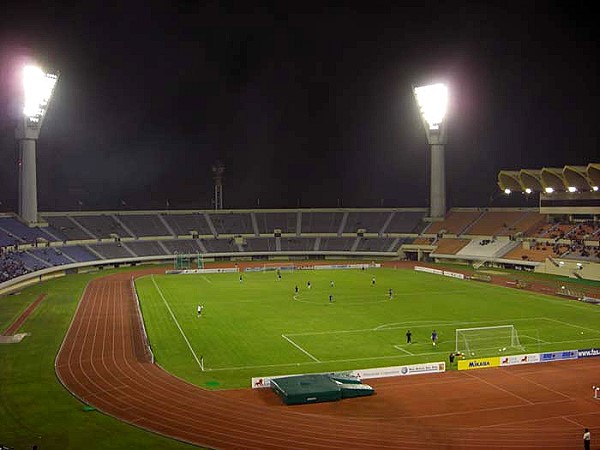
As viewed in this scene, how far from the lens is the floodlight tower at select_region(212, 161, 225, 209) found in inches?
3863

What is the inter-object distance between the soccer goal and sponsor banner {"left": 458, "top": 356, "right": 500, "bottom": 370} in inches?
77.7

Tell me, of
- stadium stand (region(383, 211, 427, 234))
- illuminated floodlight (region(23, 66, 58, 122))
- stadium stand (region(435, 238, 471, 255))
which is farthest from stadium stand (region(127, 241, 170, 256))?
stadium stand (region(435, 238, 471, 255))

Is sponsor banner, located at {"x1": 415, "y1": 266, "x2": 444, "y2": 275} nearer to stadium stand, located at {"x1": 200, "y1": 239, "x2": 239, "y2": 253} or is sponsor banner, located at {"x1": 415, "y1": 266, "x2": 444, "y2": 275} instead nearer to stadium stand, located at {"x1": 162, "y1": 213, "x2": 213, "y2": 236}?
stadium stand, located at {"x1": 200, "y1": 239, "x2": 239, "y2": 253}

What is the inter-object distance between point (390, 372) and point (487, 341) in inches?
387

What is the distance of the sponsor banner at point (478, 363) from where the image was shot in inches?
1240

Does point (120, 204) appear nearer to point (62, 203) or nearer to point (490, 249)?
point (62, 203)

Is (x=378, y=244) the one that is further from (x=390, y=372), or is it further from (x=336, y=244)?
(x=390, y=372)

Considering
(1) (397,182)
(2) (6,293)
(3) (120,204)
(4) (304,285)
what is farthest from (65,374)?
(1) (397,182)

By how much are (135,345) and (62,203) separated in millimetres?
62767

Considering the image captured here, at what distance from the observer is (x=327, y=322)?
44375mm

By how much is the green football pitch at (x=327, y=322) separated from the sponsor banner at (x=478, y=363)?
7.47ft

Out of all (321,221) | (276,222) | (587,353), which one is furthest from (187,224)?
(587,353)

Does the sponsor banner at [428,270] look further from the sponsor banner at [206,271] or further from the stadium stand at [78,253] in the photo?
the stadium stand at [78,253]

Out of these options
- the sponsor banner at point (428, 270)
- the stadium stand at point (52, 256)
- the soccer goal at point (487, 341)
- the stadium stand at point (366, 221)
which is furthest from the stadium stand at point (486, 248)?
the stadium stand at point (52, 256)
